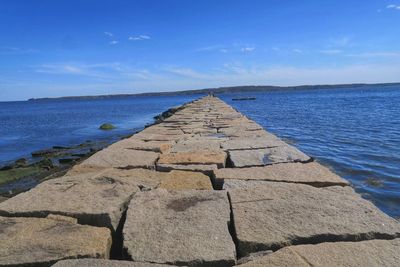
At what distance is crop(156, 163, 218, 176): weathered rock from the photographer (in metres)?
3.27

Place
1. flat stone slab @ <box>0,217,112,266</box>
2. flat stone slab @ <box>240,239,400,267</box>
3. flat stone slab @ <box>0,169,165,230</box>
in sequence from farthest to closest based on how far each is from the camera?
flat stone slab @ <box>0,169,165,230</box>
flat stone slab @ <box>0,217,112,266</box>
flat stone slab @ <box>240,239,400,267</box>

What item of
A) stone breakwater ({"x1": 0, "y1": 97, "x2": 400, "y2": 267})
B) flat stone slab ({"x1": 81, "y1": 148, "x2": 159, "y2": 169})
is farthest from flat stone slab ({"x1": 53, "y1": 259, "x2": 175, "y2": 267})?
flat stone slab ({"x1": 81, "y1": 148, "x2": 159, "y2": 169})

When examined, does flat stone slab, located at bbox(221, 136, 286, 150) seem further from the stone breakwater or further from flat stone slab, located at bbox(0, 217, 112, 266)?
flat stone slab, located at bbox(0, 217, 112, 266)

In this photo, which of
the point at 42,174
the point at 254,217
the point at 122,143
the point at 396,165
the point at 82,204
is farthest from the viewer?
the point at 42,174

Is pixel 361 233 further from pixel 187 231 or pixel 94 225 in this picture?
pixel 94 225

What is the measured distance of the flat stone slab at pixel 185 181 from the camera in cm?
285

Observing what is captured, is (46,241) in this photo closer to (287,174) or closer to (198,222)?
(198,222)

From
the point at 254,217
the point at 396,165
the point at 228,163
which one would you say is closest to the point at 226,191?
the point at 254,217

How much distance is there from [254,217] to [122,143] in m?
2.89

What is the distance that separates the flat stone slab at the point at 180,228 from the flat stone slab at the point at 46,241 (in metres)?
0.15

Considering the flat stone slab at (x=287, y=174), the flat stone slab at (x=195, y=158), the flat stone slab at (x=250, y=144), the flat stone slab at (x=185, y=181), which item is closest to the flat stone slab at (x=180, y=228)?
the flat stone slab at (x=185, y=181)

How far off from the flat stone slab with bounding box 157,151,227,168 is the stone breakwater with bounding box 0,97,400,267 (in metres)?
0.28

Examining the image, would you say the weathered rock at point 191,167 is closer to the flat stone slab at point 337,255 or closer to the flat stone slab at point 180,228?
the flat stone slab at point 180,228

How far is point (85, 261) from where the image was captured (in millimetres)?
1712
